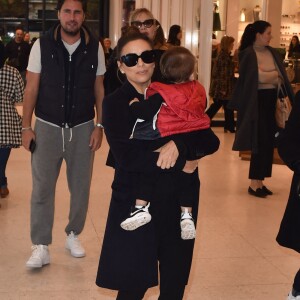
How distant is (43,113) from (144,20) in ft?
2.89

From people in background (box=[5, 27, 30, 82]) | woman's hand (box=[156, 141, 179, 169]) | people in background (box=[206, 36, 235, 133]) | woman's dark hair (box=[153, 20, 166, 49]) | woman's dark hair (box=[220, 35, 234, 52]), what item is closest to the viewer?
woman's hand (box=[156, 141, 179, 169])

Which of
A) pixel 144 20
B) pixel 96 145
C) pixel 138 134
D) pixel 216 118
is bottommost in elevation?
pixel 216 118

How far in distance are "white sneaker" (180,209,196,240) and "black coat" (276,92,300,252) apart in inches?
22.5

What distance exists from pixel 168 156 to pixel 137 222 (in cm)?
31

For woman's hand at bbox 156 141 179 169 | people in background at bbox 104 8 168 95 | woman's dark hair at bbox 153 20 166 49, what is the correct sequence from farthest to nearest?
1. woman's dark hair at bbox 153 20 166 49
2. people in background at bbox 104 8 168 95
3. woman's hand at bbox 156 141 179 169

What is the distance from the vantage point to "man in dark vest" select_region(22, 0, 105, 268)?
3.84 metres

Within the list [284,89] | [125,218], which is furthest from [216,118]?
[125,218]

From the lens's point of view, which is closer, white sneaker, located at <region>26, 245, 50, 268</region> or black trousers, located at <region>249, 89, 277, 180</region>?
white sneaker, located at <region>26, 245, 50, 268</region>

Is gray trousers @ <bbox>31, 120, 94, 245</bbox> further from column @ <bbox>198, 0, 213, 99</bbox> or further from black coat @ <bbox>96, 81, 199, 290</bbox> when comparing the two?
column @ <bbox>198, 0, 213, 99</bbox>

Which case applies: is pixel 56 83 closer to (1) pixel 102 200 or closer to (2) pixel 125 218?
(2) pixel 125 218

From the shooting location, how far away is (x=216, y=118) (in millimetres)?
11164

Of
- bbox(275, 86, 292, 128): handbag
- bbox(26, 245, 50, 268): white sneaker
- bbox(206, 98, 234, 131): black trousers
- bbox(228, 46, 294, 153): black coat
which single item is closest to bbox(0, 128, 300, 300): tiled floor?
bbox(26, 245, 50, 268): white sneaker

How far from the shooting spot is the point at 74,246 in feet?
14.0

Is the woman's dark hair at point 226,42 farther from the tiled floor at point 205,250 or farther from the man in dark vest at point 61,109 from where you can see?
the man in dark vest at point 61,109
